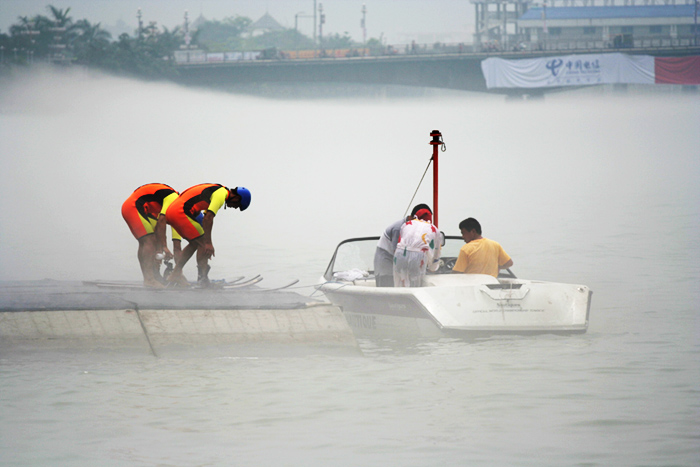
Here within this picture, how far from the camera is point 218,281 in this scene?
13.6 metres

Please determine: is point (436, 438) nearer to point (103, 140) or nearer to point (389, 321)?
point (389, 321)

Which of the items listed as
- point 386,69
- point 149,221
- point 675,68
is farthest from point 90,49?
point 149,221

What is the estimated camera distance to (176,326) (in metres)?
11.5

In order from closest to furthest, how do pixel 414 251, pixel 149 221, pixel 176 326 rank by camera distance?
1. pixel 176 326
2. pixel 414 251
3. pixel 149 221

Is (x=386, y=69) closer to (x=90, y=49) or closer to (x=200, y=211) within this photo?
(x=90, y=49)

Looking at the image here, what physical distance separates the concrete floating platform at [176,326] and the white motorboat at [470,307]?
70 centimetres

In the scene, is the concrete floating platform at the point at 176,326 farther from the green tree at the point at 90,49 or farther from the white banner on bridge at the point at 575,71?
the green tree at the point at 90,49

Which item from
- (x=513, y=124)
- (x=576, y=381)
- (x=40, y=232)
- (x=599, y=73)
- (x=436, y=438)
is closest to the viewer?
(x=436, y=438)

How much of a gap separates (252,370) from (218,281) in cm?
274

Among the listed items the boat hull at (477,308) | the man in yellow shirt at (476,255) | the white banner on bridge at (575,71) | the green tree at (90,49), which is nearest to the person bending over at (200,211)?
the boat hull at (477,308)

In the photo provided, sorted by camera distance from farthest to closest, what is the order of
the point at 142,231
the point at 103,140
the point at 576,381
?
the point at 103,140, the point at 142,231, the point at 576,381

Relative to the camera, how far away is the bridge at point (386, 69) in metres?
104

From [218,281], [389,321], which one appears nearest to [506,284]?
[389,321]

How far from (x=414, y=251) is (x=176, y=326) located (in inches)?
107
